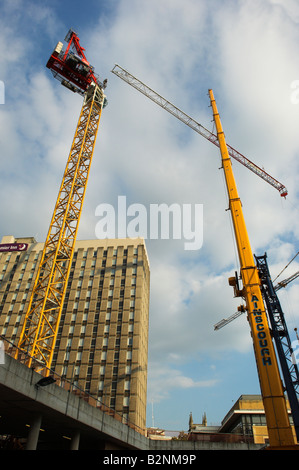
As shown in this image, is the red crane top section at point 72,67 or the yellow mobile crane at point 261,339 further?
the red crane top section at point 72,67

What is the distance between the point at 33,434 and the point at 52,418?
6.94 feet

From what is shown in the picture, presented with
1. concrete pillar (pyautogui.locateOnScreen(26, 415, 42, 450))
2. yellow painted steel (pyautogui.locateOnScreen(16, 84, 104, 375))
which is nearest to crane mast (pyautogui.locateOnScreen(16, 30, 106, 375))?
yellow painted steel (pyautogui.locateOnScreen(16, 84, 104, 375))

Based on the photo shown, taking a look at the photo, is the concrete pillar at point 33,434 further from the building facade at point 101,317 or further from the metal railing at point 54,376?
the building facade at point 101,317

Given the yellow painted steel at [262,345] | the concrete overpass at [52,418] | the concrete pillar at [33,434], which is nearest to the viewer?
the concrete overpass at [52,418]

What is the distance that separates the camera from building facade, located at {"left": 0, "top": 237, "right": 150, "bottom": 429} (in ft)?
193

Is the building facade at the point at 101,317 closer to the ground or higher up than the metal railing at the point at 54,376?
higher up

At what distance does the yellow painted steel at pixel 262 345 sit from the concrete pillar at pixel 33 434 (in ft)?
48.6

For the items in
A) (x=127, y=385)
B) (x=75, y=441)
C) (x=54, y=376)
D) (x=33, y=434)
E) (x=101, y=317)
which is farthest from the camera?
(x=101, y=317)

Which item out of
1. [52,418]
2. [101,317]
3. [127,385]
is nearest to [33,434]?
[52,418]

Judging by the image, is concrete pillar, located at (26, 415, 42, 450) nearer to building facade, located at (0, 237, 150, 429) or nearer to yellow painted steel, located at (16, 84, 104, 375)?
yellow painted steel, located at (16, 84, 104, 375)

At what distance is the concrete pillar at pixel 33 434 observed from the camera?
71.7ft

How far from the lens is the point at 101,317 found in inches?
2594

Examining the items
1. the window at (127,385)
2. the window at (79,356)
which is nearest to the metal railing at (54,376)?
the window at (127,385)

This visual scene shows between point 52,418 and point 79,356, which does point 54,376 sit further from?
point 79,356
